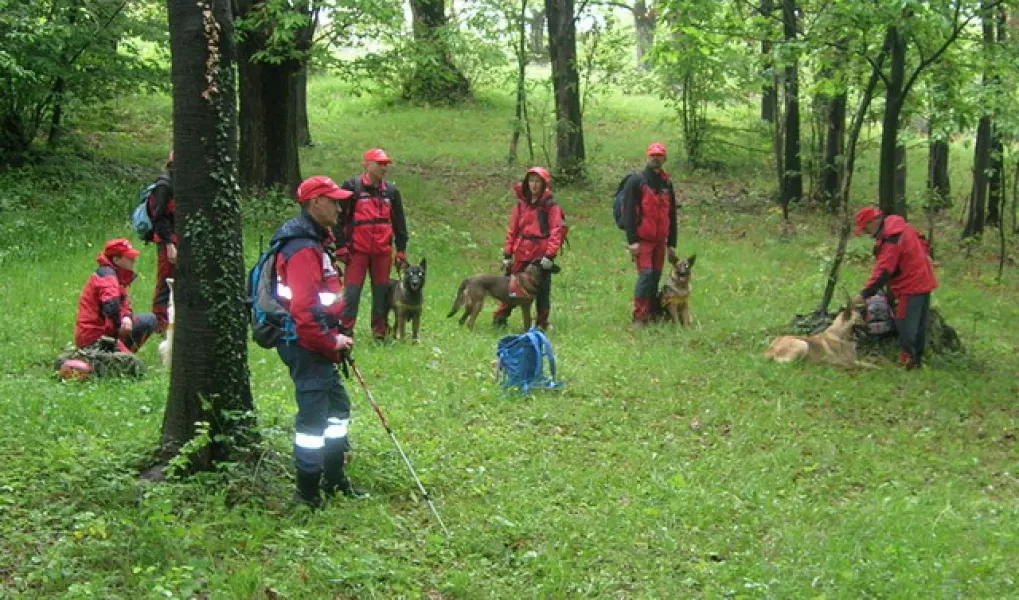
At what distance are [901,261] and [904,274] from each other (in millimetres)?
163

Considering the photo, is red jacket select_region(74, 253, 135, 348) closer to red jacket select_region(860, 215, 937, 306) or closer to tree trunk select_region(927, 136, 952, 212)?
red jacket select_region(860, 215, 937, 306)

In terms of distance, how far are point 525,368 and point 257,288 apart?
13.2 feet

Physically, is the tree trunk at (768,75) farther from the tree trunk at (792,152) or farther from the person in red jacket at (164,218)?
the person in red jacket at (164,218)

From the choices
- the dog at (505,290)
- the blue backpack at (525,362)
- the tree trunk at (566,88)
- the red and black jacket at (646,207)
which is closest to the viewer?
the blue backpack at (525,362)

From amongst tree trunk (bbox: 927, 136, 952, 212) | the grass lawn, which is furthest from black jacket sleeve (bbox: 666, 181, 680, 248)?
tree trunk (bbox: 927, 136, 952, 212)

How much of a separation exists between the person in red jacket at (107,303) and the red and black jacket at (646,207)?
5.82 metres

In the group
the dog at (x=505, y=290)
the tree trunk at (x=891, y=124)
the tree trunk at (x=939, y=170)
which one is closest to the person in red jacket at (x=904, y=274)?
the tree trunk at (x=891, y=124)

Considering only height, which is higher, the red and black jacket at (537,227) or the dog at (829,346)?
the red and black jacket at (537,227)

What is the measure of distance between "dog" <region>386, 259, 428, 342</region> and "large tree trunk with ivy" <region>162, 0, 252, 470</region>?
480 centimetres

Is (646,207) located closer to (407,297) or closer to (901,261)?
(901,261)

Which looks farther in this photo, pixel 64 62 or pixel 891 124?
pixel 64 62

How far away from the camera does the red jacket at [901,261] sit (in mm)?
10453

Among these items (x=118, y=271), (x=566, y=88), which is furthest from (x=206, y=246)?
(x=566, y=88)

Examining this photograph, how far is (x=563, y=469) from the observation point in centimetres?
721
